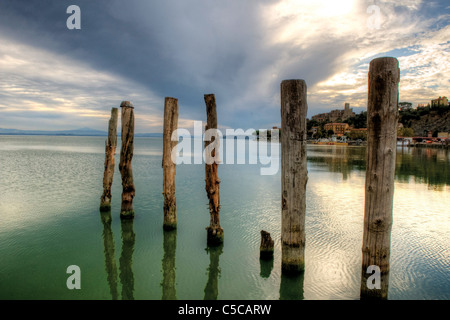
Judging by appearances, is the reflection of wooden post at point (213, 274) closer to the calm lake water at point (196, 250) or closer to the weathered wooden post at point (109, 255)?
the calm lake water at point (196, 250)

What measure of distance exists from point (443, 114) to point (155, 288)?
151934mm

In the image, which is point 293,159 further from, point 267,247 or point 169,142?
point 169,142

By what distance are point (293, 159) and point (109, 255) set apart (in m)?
4.99

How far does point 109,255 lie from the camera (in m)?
6.22

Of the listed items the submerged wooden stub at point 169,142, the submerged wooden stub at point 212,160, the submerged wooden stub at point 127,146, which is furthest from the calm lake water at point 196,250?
the submerged wooden stub at point 169,142

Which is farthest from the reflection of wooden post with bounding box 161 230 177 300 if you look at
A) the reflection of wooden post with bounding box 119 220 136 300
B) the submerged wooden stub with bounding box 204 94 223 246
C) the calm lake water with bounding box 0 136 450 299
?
the submerged wooden stub with bounding box 204 94 223 246

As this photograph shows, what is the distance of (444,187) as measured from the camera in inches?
579

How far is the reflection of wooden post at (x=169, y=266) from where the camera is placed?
4672 mm

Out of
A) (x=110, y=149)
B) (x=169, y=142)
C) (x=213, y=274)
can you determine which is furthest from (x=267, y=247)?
(x=110, y=149)

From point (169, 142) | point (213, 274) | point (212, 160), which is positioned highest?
point (169, 142)

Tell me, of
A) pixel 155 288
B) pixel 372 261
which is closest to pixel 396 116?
pixel 372 261

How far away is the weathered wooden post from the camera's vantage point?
4832mm
